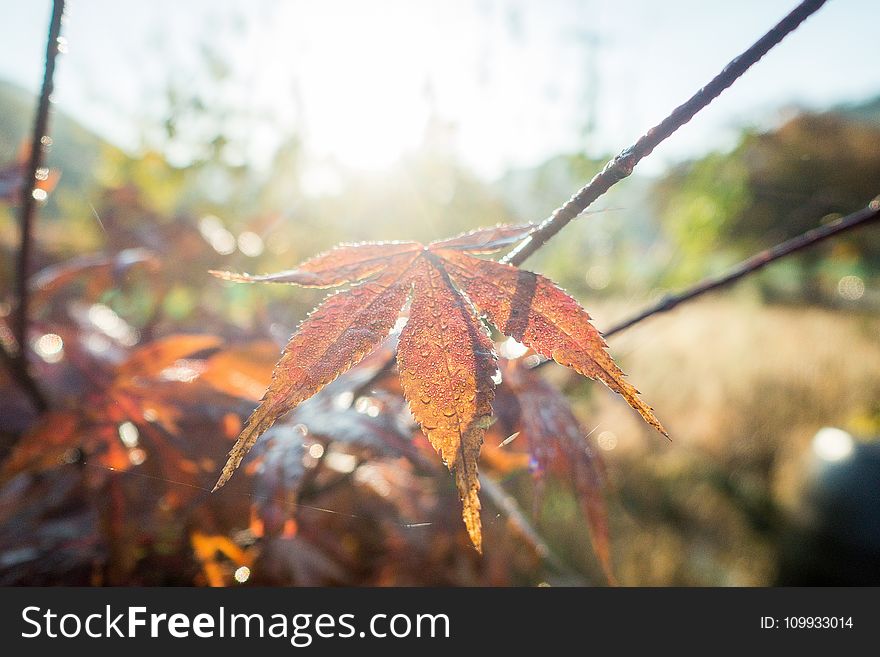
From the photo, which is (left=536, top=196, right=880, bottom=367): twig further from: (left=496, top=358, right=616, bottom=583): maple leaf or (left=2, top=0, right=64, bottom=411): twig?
(left=2, top=0, right=64, bottom=411): twig

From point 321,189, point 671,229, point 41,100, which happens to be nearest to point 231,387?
point 41,100

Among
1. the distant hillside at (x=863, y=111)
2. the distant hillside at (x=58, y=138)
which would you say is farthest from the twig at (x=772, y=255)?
the distant hillside at (x=863, y=111)

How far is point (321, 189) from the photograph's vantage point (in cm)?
157

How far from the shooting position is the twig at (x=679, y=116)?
0.78 feet

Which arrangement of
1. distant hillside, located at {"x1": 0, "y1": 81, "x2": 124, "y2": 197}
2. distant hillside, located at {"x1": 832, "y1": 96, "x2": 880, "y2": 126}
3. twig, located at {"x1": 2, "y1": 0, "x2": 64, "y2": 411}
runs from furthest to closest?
1. distant hillside, located at {"x1": 832, "y1": 96, "x2": 880, "y2": 126}
2. distant hillside, located at {"x1": 0, "y1": 81, "x2": 124, "y2": 197}
3. twig, located at {"x1": 2, "y1": 0, "x2": 64, "y2": 411}

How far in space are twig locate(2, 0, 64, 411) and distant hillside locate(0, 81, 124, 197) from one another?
2.73ft

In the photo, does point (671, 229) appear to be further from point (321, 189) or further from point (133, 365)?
point (133, 365)

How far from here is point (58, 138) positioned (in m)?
1.59

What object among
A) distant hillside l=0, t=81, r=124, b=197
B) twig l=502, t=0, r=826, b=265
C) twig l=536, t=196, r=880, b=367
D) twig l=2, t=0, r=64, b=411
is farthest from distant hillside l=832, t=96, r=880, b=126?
twig l=2, t=0, r=64, b=411

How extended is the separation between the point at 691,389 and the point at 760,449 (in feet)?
1.62

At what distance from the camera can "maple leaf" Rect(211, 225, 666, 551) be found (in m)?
0.23

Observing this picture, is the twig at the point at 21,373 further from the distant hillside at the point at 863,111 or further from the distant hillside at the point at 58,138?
the distant hillside at the point at 863,111

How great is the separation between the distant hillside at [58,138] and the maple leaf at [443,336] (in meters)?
1.20

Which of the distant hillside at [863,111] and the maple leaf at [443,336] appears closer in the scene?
the maple leaf at [443,336]
